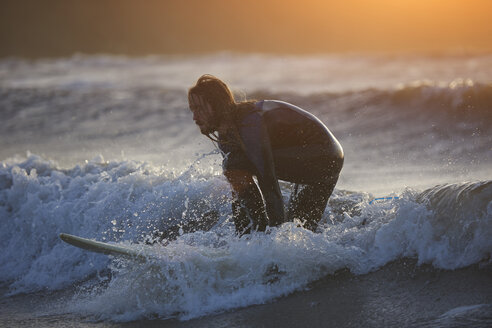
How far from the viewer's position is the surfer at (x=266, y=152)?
3.54 m

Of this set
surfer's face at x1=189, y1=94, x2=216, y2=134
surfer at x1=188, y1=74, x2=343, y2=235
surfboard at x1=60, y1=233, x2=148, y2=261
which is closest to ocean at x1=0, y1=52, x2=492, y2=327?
surfboard at x1=60, y1=233, x2=148, y2=261

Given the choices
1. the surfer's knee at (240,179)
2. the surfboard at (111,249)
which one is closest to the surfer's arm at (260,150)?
the surfer's knee at (240,179)

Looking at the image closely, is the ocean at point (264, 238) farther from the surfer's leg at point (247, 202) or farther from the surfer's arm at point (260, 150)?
the surfer's arm at point (260, 150)

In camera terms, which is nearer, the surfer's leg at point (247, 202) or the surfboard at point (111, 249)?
the surfer's leg at point (247, 202)

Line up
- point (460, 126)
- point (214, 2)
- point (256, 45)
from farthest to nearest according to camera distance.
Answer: point (214, 2)
point (256, 45)
point (460, 126)

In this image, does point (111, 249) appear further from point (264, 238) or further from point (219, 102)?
point (219, 102)

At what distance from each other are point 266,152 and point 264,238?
0.65 meters

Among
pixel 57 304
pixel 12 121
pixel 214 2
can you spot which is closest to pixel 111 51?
pixel 214 2

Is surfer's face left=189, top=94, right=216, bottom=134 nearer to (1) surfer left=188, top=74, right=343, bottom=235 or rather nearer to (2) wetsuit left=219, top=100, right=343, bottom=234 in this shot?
(1) surfer left=188, top=74, right=343, bottom=235

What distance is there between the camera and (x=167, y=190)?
5.75 metres

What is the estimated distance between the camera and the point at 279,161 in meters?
3.77

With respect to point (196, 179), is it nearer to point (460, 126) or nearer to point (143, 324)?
point (143, 324)

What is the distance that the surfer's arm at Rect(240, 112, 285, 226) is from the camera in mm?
3498

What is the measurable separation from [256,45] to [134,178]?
55.4m
